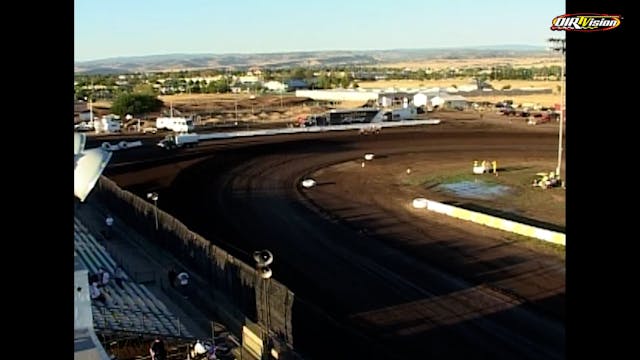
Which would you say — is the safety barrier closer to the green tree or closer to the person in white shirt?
the person in white shirt

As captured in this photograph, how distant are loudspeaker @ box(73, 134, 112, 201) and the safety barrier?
14.0 meters

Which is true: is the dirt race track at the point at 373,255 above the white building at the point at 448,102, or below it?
below

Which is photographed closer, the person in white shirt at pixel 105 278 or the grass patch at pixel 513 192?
the person in white shirt at pixel 105 278

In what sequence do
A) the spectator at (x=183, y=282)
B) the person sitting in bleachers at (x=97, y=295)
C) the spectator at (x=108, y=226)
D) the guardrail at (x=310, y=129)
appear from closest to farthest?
the person sitting in bleachers at (x=97, y=295) → the spectator at (x=183, y=282) → the spectator at (x=108, y=226) → the guardrail at (x=310, y=129)

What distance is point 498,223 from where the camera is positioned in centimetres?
2255

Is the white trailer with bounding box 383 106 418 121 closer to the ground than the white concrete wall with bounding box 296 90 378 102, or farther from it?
closer to the ground

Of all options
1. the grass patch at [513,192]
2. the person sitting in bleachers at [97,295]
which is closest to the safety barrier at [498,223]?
the grass patch at [513,192]

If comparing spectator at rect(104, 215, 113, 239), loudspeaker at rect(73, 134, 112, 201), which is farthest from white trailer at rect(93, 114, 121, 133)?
loudspeaker at rect(73, 134, 112, 201)
